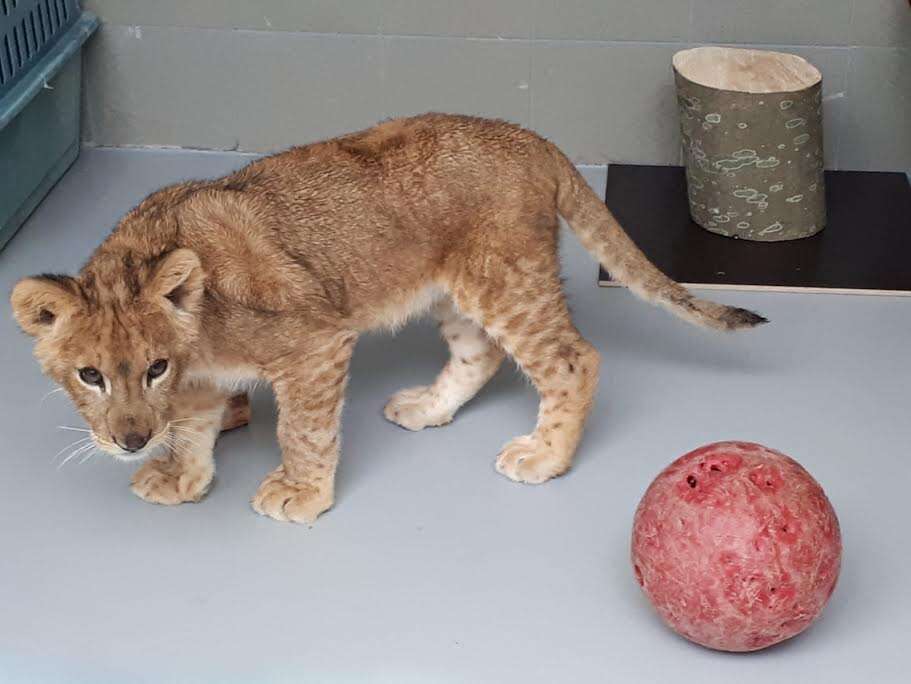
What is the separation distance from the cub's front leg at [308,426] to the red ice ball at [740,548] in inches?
34.6

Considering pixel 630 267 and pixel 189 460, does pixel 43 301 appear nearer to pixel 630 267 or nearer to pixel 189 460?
pixel 189 460

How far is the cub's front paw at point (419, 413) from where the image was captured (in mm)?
3824

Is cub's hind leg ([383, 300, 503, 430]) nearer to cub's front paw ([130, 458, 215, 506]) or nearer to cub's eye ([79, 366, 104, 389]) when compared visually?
cub's front paw ([130, 458, 215, 506])

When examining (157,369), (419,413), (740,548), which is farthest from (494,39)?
(740,548)

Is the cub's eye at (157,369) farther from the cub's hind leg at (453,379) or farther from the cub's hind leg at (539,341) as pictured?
the cub's hind leg at (453,379)

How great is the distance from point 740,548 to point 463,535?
2.74 feet

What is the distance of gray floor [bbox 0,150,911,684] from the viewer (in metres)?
2.96

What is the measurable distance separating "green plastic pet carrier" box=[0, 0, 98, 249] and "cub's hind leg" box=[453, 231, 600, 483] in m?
1.95

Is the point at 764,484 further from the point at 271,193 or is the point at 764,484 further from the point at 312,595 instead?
the point at 271,193

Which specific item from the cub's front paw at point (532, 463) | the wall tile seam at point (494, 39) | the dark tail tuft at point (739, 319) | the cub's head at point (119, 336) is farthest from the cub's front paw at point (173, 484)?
the wall tile seam at point (494, 39)

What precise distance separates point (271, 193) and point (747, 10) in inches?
96.8

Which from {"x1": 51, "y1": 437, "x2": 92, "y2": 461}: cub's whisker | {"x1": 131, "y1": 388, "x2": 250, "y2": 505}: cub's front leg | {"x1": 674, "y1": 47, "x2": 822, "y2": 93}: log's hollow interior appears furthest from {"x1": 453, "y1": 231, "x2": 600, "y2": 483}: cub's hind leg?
{"x1": 674, "y1": 47, "x2": 822, "y2": 93}: log's hollow interior

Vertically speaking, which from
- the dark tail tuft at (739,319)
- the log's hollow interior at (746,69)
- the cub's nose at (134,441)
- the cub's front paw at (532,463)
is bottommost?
the cub's front paw at (532,463)

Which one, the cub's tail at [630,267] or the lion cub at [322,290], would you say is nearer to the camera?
the lion cub at [322,290]
